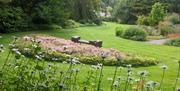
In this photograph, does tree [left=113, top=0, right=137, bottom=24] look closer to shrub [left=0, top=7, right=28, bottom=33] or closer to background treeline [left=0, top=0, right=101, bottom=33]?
background treeline [left=0, top=0, right=101, bottom=33]

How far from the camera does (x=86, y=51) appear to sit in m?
15.6

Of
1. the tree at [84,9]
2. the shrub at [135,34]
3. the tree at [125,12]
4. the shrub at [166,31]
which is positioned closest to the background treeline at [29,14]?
the shrub at [135,34]

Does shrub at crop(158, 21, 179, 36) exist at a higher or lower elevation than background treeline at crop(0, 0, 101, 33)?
lower

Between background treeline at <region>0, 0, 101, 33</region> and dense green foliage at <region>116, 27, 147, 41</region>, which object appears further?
dense green foliage at <region>116, 27, 147, 41</region>

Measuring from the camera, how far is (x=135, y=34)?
2933cm

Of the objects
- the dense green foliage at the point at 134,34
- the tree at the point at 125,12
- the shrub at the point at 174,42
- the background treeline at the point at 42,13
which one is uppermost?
the background treeline at the point at 42,13

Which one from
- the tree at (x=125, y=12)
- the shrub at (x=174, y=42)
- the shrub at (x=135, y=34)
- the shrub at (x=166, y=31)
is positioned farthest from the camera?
the tree at (x=125, y=12)

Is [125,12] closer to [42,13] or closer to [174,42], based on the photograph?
[174,42]

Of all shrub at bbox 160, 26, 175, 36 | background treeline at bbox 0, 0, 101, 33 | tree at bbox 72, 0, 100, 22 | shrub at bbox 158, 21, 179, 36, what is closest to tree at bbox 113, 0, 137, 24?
tree at bbox 72, 0, 100, 22

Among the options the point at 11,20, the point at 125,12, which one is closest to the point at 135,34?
the point at 11,20

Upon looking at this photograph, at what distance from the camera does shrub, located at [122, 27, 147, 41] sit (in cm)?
2868

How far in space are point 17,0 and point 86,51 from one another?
13431 mm

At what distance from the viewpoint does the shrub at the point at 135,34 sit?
2868 cm

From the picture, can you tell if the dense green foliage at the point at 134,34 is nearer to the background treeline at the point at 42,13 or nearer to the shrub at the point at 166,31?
the background treeline at the point at 42,13
